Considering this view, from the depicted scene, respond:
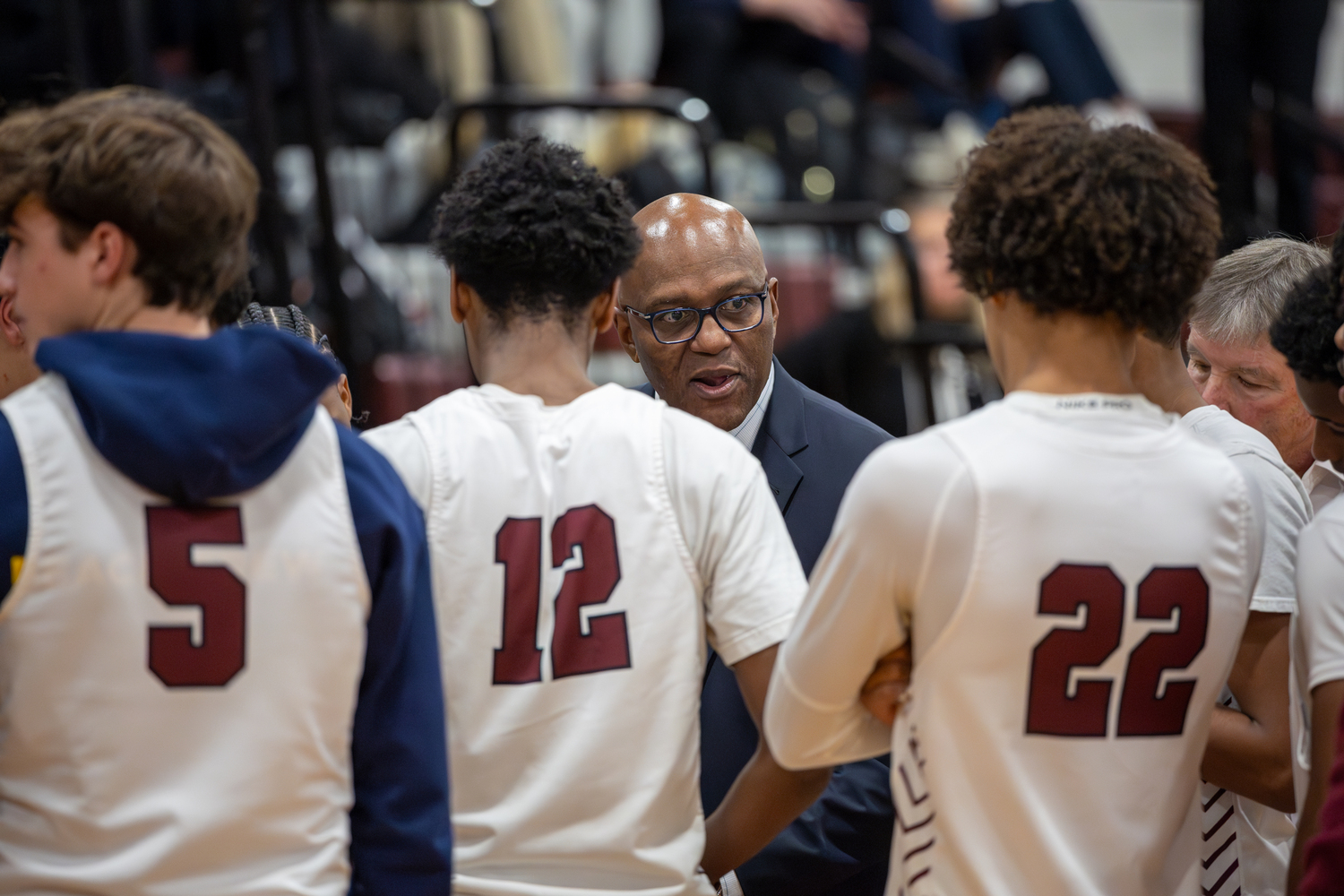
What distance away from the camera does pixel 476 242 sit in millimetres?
1667

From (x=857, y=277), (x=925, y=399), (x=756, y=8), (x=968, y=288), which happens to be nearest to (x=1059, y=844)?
(x=968, y=288)

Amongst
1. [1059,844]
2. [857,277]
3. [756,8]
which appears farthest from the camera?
Result: [756,8]

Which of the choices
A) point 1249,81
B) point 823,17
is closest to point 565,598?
point 1249,81

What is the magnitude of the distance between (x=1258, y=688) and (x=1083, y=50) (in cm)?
491

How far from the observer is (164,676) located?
141cm

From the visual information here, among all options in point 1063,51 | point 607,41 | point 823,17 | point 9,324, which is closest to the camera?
point 9,324

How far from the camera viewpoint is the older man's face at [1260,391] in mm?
2309

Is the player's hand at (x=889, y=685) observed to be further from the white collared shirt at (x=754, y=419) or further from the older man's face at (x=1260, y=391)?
the older man's face at (x=1260, y=391)

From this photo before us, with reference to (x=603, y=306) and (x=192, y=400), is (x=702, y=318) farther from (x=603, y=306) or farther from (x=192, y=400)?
(x=192, y=400)

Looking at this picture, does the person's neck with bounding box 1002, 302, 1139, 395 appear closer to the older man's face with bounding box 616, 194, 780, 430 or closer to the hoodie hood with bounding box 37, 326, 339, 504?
the hoodie hood with bounding box 37, 326, 339, 504

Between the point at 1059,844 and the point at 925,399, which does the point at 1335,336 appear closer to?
the point at 1059,844

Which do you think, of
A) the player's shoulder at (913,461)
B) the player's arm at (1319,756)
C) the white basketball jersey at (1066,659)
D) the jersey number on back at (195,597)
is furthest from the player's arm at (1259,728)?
the jersey number on back at (195,597)

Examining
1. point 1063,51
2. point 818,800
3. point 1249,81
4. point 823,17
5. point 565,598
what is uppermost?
point 823,17

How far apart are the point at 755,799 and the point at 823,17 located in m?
5.26
